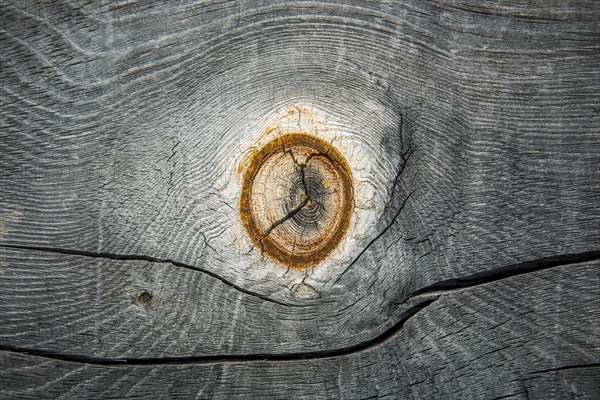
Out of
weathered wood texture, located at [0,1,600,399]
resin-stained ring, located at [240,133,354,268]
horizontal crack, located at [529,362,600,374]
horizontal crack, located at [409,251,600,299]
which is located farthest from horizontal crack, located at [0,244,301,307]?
horizontal crack, located at [529,362,600,374]

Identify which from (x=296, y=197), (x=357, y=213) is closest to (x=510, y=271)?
(x=357, y=213)

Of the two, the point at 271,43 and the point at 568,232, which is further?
the point at 568,232

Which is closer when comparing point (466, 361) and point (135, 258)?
point (135, 258)

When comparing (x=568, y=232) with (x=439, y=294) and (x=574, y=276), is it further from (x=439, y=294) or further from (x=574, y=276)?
(x=439, y=294)

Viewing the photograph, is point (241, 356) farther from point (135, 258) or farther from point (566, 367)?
Answer: point (566, 367)

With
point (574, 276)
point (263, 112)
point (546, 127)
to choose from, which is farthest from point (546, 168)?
point (263, 112)

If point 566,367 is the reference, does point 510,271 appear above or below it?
above
